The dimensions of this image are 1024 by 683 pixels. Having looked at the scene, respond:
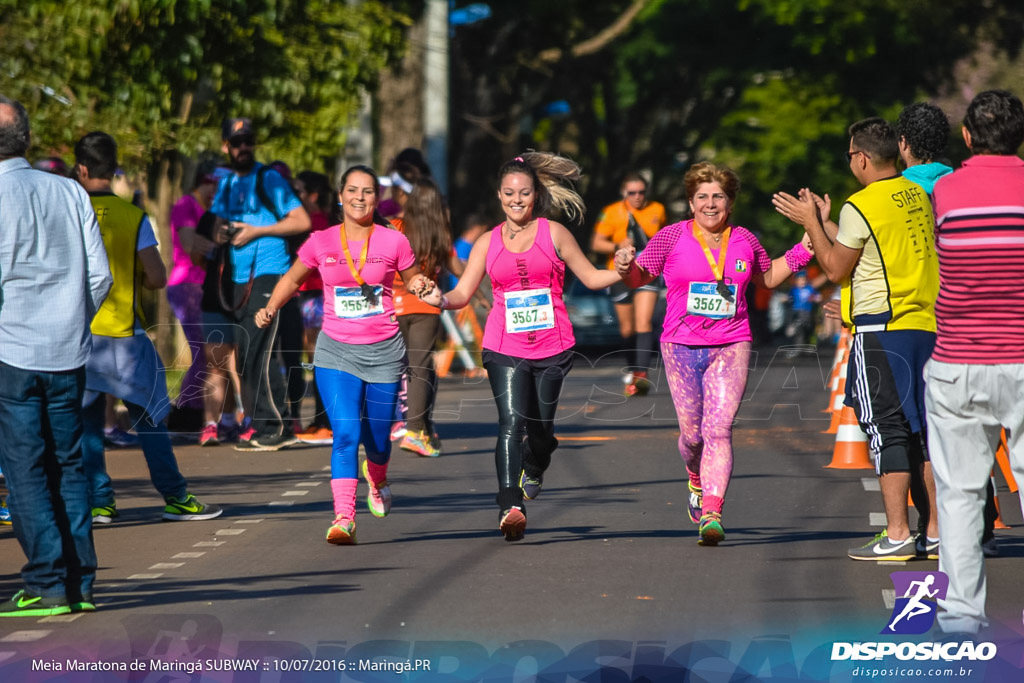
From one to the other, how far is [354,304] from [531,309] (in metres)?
0.88

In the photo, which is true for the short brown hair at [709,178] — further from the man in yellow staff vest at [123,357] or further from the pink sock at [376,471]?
the man in yellow staff vest at [123,357]

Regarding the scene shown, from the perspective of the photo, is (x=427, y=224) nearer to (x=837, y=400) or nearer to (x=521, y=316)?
(x=521, y=316)

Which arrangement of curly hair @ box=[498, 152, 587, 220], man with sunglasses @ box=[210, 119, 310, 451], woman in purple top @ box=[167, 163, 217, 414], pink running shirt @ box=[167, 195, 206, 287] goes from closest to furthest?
curly hair @ box=[498, 152, 587, 220]
man with sunglasses @ box=[210, 119, 310, 451]
woman in purple top @ box=[167, 163, 217, 414]
pink running shirt @ box=[167, 195, 206, 287]

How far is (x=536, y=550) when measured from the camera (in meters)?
8.71

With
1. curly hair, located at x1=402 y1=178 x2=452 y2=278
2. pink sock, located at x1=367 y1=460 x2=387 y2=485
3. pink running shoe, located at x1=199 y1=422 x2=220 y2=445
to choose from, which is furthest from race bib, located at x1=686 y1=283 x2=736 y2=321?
pink running shoe, located at x1=199 y1=422 x2=220 y2=445

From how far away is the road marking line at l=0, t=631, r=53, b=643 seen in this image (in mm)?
6645

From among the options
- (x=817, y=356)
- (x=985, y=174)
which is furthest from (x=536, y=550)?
(x=817, y=356)

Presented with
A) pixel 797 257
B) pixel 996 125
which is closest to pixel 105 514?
pixel 797 257

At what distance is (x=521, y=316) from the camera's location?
8.89m

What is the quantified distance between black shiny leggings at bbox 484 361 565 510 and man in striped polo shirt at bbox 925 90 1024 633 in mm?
2733

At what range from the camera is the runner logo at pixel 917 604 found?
6.64 metres

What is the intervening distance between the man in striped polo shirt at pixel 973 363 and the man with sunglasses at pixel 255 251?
7.12 m

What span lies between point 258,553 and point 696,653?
9.94 feet

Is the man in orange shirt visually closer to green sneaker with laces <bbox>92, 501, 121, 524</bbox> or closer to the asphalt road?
the asphalt road
